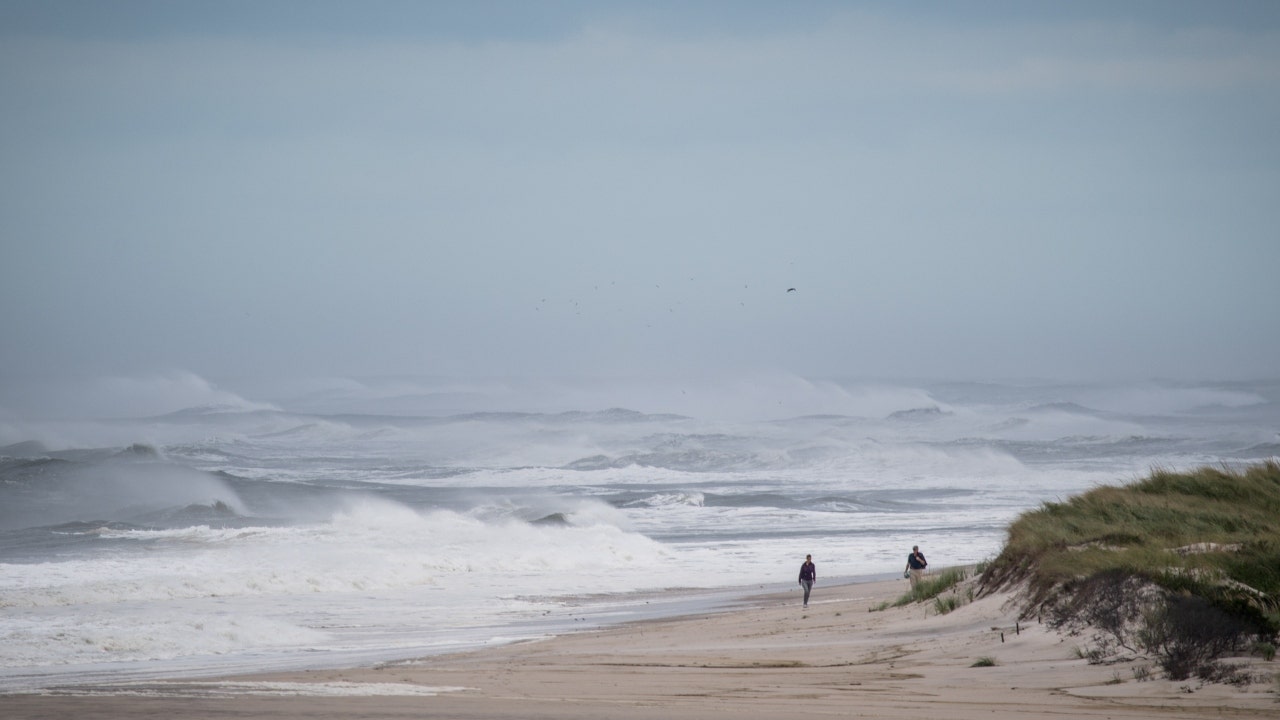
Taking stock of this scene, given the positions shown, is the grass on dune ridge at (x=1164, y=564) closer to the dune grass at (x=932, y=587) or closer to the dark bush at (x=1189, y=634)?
the dark bush at (x=1189, y=634)

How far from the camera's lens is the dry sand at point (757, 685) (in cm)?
757

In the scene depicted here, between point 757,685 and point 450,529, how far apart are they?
23.4 m

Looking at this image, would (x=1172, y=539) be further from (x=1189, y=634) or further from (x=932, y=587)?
(x=932, y=587)

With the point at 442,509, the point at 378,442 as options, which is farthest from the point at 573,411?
the point at 442,509

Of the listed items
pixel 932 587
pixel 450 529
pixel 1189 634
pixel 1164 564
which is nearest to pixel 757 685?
pixel 1189 634

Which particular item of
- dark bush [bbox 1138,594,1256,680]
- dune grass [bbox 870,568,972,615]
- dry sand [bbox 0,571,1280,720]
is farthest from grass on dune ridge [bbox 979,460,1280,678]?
dune grass [bbox 870,568,972,615]

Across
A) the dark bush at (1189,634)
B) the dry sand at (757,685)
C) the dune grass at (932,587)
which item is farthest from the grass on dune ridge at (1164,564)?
the dune grass at (932,587)

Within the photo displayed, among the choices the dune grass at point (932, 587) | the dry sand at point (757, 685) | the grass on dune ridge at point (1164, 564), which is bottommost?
the dry sand at point (757, 685)

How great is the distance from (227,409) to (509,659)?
389ft

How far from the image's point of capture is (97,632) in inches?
555

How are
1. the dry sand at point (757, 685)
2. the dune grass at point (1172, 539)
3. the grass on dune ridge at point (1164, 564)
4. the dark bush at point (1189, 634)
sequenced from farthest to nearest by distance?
the dune grass at point (1172, 539) < the grass on dune ridge at point (1164, 564) < the dark bush at point (1189, 634) < the dry sand at point (757, 685)

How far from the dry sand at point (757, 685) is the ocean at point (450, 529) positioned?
2.30 m

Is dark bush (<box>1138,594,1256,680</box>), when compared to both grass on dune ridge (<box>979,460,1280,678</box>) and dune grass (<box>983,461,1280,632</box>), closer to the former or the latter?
grass on dune ridge (<box>979,460,1280,678</box>)

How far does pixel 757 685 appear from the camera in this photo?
30.2 ft
